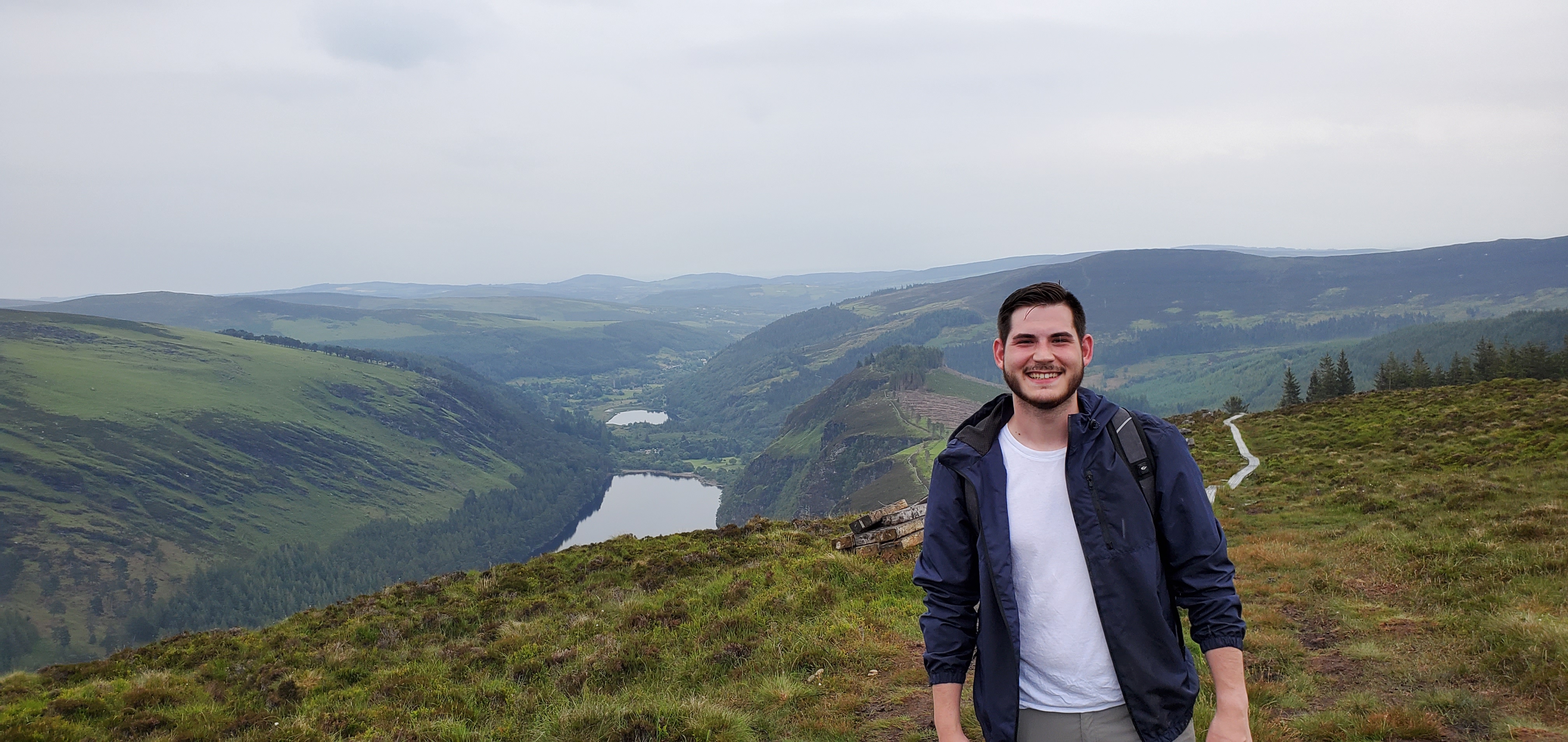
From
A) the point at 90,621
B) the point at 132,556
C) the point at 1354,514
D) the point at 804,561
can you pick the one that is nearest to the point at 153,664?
the point at 804,561

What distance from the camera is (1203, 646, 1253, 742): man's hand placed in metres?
3.81

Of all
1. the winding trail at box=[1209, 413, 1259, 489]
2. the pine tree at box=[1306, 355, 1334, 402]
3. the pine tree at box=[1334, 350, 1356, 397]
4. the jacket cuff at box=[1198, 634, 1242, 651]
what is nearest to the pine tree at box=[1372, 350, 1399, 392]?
the pine tree at box=[1334, 350, 1356, 397]

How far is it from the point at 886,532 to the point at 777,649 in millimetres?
6135

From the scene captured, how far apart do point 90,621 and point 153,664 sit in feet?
713

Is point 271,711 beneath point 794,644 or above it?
beneath

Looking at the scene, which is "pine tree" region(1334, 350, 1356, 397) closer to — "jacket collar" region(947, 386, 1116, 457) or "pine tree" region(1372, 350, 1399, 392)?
"pine tree" region(1372, 350, 1399, 392)

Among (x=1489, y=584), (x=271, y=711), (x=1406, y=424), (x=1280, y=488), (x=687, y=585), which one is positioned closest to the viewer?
(x=1489, y=584)

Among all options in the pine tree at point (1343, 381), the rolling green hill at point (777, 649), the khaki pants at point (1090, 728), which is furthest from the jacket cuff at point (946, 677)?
the pine tree at point (1343, 381)

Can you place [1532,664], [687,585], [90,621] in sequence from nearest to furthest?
1. [1532,664]
2. [687,585]
3. [90,621]

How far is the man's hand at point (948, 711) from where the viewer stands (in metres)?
4.10

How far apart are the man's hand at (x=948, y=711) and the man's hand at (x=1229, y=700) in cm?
130

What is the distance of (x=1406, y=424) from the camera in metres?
40.9

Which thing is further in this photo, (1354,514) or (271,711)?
(1354,514)

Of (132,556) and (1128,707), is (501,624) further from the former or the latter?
(132,556)
